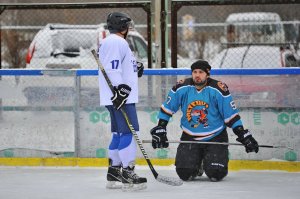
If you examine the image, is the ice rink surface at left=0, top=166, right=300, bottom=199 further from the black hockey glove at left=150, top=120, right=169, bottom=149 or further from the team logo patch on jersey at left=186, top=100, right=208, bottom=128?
the team logo patch on jersey at left=186, top=100, right=208, bottom=128

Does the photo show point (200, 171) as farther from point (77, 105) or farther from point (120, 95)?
point (77, 105)

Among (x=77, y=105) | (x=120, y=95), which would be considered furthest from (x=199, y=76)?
(x=77, y=105)

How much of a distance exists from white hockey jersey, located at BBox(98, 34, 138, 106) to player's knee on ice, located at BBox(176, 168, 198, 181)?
2.62 ft

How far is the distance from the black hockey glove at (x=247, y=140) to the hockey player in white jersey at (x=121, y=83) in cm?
87

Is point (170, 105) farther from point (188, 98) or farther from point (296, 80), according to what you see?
point (296, 80)

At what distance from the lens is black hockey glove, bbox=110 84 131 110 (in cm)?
690

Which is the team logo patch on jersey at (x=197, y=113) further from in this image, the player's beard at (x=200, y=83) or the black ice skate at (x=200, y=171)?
the black ice skate at (x=200, y=171)

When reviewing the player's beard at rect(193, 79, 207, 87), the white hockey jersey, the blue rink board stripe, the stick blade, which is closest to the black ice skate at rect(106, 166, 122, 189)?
the stick blade

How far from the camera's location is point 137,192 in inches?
276

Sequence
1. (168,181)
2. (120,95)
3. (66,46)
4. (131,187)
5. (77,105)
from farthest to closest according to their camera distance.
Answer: (66,46)
(77,105)
(168,181)
(131,187)
(120,95)

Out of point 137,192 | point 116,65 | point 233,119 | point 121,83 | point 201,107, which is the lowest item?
point 137,192

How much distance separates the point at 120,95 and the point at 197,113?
977mm

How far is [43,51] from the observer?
13094mm

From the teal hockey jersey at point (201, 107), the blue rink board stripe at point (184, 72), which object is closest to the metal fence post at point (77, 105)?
the blue rink board stripe at point (184, 72)
